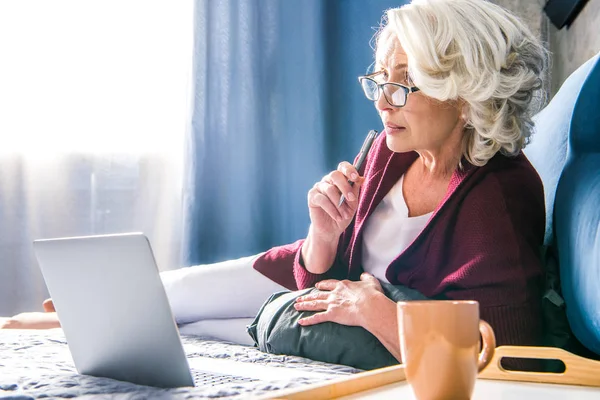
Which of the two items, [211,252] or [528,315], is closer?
[528,315]

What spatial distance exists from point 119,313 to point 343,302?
0.45m

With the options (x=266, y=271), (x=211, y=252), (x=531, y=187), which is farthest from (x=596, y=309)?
(x=211, y=252)

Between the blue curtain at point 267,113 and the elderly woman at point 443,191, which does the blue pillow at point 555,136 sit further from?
the blue curtain at point 267,113

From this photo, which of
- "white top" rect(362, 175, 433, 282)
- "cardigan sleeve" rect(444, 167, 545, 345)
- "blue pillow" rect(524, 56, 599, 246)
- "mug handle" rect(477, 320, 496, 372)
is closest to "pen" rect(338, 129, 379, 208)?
"white top" rect(362, 175, 433, 282)

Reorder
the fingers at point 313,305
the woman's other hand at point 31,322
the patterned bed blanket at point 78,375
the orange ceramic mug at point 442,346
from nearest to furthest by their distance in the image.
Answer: the orange ceramic mug at point 442,346
the patterned bed blanket at point 78,375
the fingers at point 313,305
the woman's other hand at point 31,322

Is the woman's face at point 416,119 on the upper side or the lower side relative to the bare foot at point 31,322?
upper

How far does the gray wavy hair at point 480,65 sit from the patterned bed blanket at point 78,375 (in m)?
0.51

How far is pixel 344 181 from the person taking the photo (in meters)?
1.29

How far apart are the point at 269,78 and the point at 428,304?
2.13m

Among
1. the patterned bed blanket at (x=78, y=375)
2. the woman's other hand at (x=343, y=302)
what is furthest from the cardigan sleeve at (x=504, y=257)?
the patterned bed blanket at (x=78, y=375)

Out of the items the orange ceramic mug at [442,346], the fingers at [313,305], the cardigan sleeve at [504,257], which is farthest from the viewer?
the fingers at [313,305]

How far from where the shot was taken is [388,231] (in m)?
1.36

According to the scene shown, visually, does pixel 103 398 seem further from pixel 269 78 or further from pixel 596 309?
pixel 269 78

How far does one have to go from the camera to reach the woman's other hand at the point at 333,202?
129 cm
